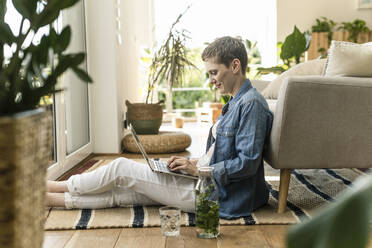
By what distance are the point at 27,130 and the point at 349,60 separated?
2067 mm

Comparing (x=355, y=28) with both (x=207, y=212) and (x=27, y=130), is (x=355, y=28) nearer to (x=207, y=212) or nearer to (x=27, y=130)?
(x=207, y=212)

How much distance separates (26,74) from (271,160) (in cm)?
149

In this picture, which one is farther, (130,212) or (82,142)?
(82,142)

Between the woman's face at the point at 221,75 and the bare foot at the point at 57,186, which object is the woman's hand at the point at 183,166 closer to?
the woman's face at the point at 221,75

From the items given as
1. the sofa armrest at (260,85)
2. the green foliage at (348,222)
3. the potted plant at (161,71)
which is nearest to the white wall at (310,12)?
the potted plant at (161,71)

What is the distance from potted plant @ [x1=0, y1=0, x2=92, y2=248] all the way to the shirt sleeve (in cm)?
118

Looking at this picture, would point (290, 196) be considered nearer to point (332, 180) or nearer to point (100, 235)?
point (332, 180)

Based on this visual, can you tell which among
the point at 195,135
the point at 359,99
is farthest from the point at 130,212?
the point at 195,135

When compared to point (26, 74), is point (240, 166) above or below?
below

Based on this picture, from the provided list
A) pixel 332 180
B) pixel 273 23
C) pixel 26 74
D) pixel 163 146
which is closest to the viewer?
pixel 26 74

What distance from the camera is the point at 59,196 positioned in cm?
216

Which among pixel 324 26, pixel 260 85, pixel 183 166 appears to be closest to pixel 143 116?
pixel 260 85

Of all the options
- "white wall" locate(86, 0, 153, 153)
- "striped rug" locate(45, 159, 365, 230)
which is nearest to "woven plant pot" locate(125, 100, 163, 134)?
"white wall" locate(86, 0, 153, 153)

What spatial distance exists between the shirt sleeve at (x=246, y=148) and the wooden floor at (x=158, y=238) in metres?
0.23
